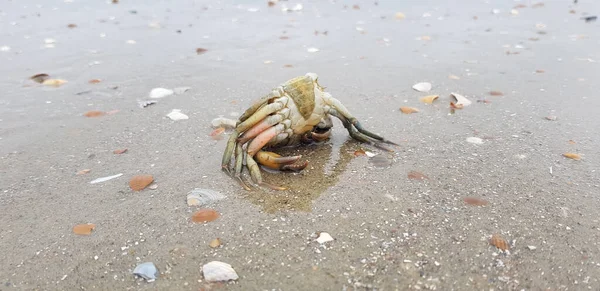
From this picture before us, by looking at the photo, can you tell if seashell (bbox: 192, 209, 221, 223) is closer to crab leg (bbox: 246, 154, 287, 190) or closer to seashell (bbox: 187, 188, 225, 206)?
seashell (bbox: 187, 188, 225, 206)

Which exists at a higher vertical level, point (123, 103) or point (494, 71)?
point (494, 71)

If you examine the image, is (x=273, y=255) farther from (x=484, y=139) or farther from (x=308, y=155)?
(x=484, y=139)

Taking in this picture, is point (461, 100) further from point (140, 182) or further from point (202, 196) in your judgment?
point (140, 182)

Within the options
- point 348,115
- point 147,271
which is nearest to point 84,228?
point 147,271

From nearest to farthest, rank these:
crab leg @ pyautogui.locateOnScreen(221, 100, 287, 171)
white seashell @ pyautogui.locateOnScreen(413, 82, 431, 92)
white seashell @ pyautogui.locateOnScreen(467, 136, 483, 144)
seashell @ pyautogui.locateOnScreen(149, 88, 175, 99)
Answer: crab leg @ pyautogui.locateOnScreen(221, 100, 287, 171) → white seashell @ pyautogui.locateOnScreen(467, 136, 483, 144) → seashell @ pyautogui.locateOnScreen(149, 88, 175, 99) → white seashell @ pyautogui.locateOnScreen(413, 82, 431, 92)

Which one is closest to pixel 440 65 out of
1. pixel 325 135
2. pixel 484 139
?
pixel 484 139

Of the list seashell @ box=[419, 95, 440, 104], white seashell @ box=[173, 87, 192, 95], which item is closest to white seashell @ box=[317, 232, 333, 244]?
seashell @ box=[419, 95, 440, 104]
